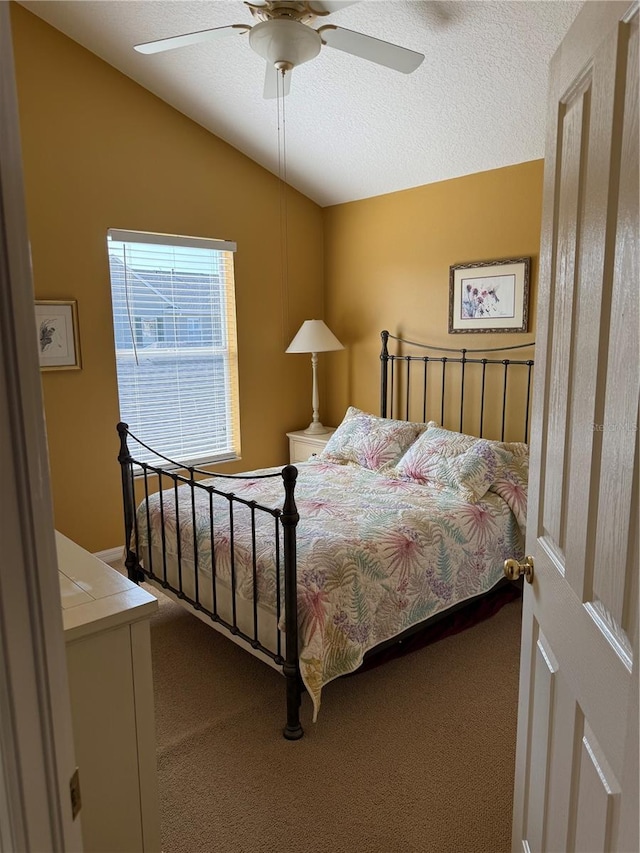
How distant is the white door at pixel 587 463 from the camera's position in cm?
86

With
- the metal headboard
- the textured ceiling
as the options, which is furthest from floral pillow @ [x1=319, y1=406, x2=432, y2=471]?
the textured ceiling

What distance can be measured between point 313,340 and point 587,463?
135 inches

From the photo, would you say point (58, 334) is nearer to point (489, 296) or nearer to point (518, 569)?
point (489, 296)

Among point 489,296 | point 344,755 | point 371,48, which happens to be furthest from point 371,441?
point 371,48

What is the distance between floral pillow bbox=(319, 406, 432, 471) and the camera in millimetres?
3680

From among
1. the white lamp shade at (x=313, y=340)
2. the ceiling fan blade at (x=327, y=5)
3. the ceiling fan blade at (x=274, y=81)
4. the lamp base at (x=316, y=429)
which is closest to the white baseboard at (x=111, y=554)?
the lamp base at (x=316, y=429)

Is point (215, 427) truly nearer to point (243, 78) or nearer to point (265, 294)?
point (265, 294)

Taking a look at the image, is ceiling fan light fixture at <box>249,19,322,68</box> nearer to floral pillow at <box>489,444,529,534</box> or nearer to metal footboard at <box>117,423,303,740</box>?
metal footboard at <box>117,423,303,740</box>

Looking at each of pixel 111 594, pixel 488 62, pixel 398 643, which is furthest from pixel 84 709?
pixel 488 62

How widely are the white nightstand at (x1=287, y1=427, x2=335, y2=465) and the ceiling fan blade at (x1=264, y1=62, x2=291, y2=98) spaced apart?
7.80ft

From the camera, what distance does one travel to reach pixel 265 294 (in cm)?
455

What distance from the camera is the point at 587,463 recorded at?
102 centimetres

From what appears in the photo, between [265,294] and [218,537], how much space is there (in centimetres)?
241

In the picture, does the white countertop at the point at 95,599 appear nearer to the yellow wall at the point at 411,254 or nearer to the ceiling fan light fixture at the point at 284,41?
the ceiling fan light fixture at the point at 284,41
